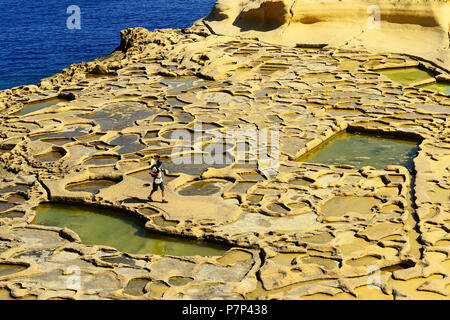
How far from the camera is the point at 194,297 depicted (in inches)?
482

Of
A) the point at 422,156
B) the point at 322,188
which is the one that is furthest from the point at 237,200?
the point at 422,156

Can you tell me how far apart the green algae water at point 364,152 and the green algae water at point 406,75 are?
6345 mm

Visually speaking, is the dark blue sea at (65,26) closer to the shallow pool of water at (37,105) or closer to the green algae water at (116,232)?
the shallow pool of water at (37,105)

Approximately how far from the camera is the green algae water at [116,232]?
14596mm

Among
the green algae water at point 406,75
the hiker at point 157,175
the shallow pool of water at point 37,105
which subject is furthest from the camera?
the green algae water at point 406,75

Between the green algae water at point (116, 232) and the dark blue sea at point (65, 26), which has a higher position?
the green algae water at point (116, 232)

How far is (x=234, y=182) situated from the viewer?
17.5m

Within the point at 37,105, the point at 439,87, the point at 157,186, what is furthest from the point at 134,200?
the point at 439,87

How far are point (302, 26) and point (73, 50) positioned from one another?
71.0 ft

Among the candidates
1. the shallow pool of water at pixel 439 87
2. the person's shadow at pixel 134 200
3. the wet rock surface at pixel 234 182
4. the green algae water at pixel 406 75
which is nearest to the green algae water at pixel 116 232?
the wet rock surface at pixel 234 182

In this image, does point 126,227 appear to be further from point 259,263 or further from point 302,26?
point 302,26

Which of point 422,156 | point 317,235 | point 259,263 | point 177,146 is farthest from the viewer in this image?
point 177,146

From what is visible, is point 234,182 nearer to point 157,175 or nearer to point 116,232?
point 157,175

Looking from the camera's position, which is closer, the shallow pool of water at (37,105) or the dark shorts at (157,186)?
the dark shorts at (157,186)
